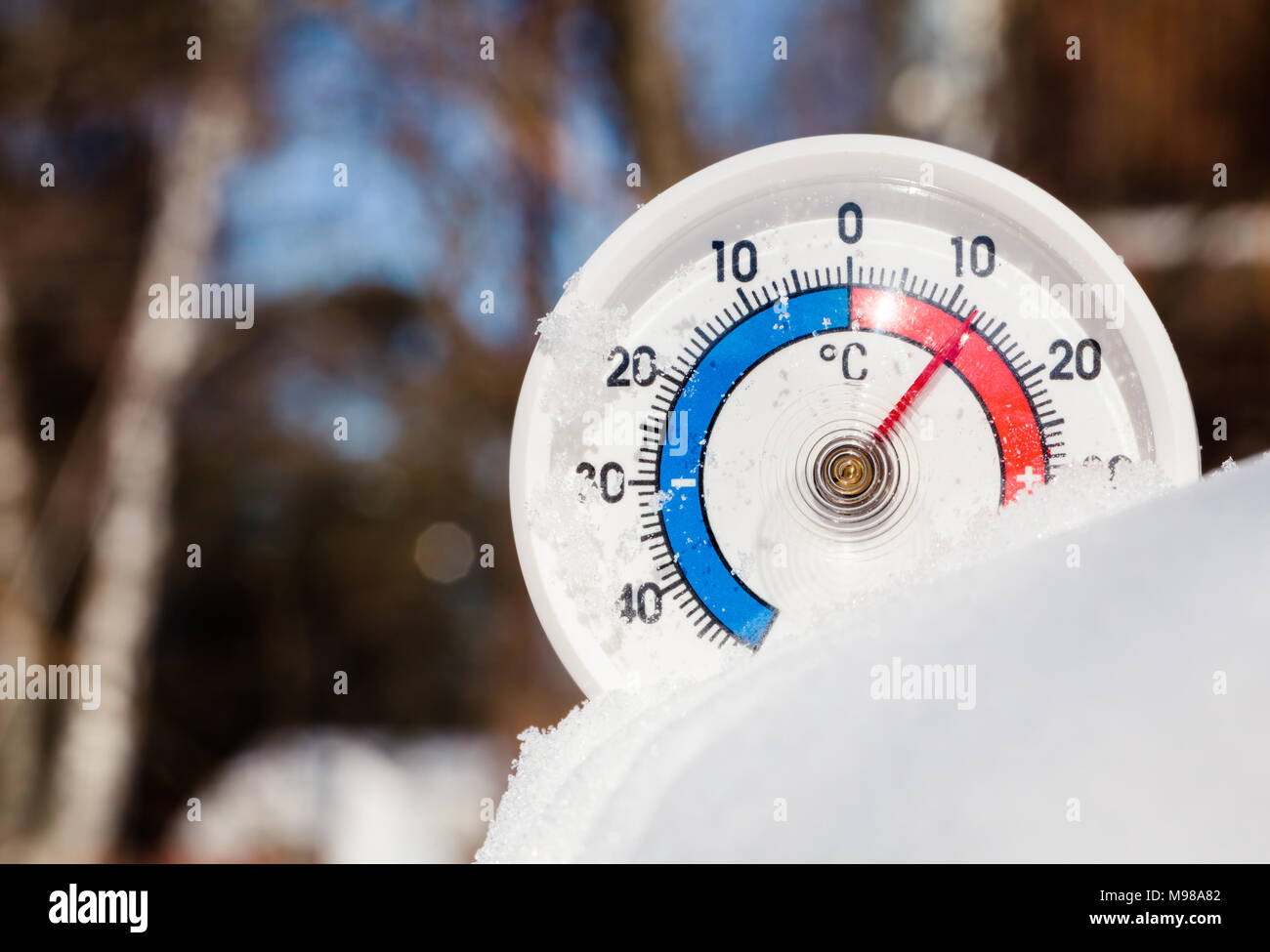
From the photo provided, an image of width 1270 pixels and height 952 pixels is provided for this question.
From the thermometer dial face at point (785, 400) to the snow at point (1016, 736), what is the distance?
0.11m

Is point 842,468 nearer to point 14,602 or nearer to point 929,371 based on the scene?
point 929,371

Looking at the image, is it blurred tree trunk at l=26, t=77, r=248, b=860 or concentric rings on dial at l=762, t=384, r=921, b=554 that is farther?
blurred tree trunk at l=26, t=77, r=248, b=860

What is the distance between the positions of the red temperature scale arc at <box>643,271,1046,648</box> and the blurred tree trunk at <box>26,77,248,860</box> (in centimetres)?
59

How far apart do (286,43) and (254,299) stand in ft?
0.77

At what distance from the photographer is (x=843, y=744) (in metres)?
0.22

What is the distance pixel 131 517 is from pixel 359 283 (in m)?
0.32

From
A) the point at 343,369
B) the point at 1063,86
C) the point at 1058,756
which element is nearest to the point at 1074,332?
the point at 1058,756

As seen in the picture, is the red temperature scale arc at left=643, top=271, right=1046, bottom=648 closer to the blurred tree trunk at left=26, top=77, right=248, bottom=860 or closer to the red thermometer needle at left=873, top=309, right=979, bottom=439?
the red thermometer needle at left=873, top=309, right=979, bottom=439

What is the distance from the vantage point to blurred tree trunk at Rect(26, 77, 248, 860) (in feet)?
2.44

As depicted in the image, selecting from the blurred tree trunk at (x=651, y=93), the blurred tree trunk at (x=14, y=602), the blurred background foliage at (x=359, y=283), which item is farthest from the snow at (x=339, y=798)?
the blurred tree trunk at (x=651, y=93)

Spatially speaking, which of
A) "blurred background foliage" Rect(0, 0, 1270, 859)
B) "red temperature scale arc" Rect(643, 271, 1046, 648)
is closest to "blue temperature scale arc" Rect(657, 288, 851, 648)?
"red temperature scale arc" Rect(643, 271, 1046, 648)

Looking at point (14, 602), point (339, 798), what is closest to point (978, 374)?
point (339, 798)

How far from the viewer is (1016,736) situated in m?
0.21

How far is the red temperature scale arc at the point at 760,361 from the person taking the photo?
0.37m
